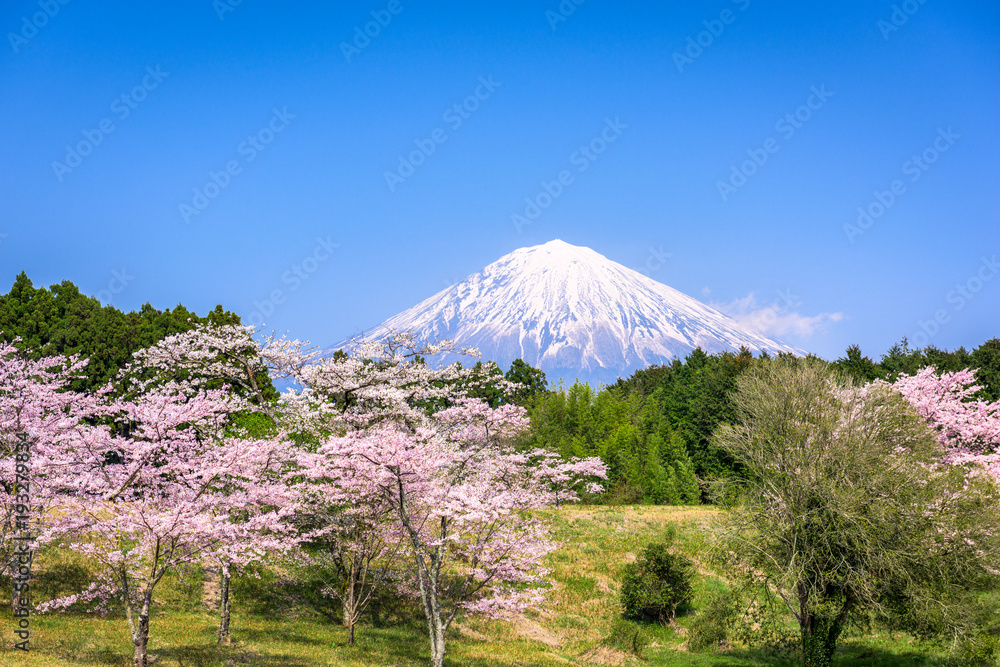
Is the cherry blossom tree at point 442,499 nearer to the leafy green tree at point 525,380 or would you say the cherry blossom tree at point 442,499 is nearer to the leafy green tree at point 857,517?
the leafy green tree at point 857,517

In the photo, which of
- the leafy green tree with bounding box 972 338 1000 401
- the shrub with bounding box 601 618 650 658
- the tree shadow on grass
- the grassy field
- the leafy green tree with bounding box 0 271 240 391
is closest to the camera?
the grassy field

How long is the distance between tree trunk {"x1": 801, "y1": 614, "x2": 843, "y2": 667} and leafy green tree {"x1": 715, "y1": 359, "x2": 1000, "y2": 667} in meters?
0.03

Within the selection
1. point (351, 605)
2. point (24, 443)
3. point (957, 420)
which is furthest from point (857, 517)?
point (24, 443)

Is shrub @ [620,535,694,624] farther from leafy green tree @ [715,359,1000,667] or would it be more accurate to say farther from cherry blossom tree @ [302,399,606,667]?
leafy green tree @ [715,359,1000,667]

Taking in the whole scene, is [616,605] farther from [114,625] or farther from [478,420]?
[114,625]

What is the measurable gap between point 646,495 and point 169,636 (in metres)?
46.5

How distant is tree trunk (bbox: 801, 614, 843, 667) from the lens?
19.1 meters

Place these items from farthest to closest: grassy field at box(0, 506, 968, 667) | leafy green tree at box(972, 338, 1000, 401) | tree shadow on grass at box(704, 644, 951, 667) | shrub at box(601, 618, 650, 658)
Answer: leafy green tree at box(972, 338, 1000, 401) < shrub at box(601, 618, 650, 658) < tree shadow on grass at box(704, 644, 951, 667) < grassy field at box(0, 506, 968, 667)

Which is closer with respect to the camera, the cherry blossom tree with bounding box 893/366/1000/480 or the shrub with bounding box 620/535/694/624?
the shrub with bounding box 620/535/694/624

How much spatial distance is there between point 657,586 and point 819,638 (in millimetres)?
8704

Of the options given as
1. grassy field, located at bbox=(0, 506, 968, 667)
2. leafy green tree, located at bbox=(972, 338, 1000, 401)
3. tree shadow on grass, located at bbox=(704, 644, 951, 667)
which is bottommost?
tree shadow on grass, located at bbox=(704, 644, 951, 667)

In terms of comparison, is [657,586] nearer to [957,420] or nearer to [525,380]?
[957,420]

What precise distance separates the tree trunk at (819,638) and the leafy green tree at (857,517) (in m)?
0.03

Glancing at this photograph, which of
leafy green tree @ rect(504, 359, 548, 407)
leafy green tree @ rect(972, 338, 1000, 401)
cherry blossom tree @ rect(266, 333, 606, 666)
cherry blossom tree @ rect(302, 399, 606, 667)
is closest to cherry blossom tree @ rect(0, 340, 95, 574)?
cherry blossom tree @ rect(266, 333, 606, 666)
